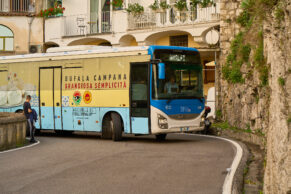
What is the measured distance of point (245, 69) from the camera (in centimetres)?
2280

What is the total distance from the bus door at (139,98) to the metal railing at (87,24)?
1694 centimetres

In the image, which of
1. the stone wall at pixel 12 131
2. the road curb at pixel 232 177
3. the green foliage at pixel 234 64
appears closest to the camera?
the road curb at pixel 232 177

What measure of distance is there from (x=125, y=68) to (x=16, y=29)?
21680mm

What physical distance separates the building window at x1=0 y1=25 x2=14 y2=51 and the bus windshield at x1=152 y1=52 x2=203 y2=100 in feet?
73.3

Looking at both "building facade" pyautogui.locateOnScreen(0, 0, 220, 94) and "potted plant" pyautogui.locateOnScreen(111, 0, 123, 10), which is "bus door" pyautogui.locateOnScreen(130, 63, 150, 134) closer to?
"building facade" pyautogui.locateOnScreen(0, 0, 220, 94)

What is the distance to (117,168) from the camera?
1191 cm

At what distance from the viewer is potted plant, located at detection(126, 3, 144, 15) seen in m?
32.1

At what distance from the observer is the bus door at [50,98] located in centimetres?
2109

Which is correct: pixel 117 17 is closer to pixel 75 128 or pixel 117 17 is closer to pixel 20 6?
pixel 20 6

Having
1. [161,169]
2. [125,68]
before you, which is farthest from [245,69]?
[161,169]

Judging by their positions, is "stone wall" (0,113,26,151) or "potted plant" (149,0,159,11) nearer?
"stone wall" (0,113,26,151)

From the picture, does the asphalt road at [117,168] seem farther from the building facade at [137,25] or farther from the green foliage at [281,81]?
the building facade at [137,25]

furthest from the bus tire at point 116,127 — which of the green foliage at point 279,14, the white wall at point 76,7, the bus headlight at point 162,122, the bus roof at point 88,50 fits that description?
the white wall at point 76,7

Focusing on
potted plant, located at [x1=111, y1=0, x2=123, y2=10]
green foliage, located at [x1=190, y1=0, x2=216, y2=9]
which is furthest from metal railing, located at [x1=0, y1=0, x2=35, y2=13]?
green foliage, located at [x1=190, y1=0, x2=216, y2=9]
